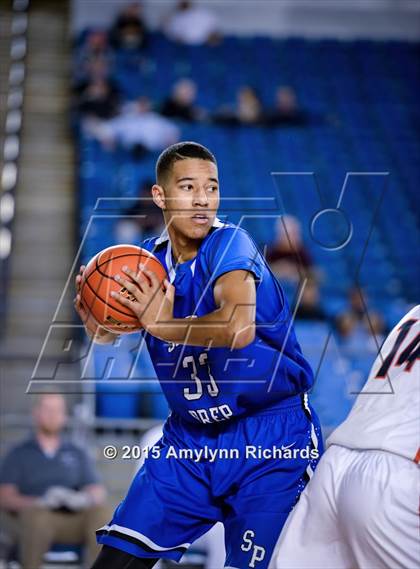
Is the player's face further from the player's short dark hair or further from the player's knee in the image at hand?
the player's knee

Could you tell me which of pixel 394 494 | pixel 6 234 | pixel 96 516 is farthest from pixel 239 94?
pixel 394 494

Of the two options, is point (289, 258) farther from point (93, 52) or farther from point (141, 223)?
point (93, 52)

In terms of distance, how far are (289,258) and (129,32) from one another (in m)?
4.10

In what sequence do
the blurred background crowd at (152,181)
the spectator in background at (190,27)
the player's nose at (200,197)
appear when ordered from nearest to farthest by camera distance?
the player's nose at (200,197), the blurred background crowd at (152,181), the spectator in background at (190,27)

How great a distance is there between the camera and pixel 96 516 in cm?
514

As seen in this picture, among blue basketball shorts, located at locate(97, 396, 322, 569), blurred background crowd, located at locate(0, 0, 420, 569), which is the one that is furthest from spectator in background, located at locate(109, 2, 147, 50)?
blue basketball shorts, located at locate(97, 396, 322, 569)

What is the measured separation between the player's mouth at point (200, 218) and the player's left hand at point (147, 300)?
0.28m

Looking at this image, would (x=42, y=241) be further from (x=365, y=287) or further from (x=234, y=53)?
(x=234, y=53)

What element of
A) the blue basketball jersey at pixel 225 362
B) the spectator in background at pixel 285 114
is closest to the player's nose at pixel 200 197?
the blue basketball jersey at pixel 225 362

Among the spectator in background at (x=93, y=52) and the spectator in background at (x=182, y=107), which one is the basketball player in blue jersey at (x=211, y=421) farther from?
the spectator in background at (x=93, y=52)

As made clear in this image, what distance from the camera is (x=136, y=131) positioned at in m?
9.04

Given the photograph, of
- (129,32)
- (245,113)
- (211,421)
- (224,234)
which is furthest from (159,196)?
(129,32)

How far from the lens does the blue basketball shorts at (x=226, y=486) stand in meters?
3.19

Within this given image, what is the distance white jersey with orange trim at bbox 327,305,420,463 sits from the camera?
2.67 meters
